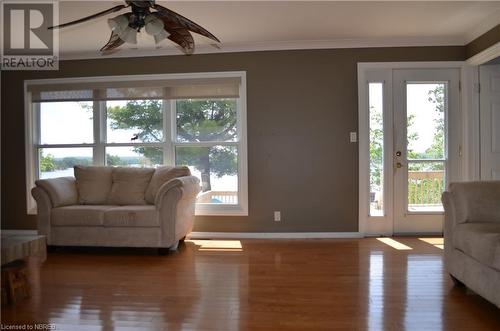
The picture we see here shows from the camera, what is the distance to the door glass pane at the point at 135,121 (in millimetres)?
4637

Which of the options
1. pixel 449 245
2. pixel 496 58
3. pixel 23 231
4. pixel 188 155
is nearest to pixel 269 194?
pixel 188 155

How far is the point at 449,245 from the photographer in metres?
2.72

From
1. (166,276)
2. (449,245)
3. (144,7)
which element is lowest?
(166,276)

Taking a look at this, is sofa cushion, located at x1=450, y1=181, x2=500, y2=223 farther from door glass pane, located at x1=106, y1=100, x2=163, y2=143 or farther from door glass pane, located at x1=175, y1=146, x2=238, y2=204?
door glass pane, located at x1=106, y1=100, x2=163, y2=143

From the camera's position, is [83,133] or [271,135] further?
[83,133]

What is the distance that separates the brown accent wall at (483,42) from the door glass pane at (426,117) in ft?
1.48

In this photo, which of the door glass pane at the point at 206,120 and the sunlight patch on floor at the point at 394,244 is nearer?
the sunlight patch on floor at the point at 394,244

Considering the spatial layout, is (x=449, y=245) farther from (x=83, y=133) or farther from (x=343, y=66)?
(x=83, y=133)

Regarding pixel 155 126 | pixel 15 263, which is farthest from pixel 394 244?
pixel 15 263

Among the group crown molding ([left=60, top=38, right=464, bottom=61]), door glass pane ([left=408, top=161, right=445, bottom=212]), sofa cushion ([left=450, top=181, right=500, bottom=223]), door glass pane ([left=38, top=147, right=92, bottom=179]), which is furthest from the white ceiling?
sofa cushion ([left=450, top=181, right=500, bottom=223])

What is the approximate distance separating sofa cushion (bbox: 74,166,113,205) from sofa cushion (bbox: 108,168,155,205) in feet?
0.27

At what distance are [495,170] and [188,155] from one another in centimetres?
365

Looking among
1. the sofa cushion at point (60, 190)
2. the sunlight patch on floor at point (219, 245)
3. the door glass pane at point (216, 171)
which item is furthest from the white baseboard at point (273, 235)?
the sofa cushion at point (60, 190)

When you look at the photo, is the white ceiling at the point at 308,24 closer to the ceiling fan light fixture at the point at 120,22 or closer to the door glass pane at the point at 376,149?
the door glass pane at the point at 376,149
